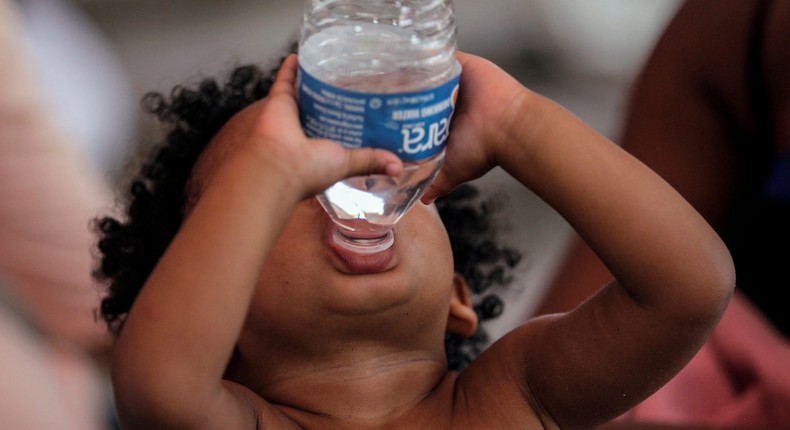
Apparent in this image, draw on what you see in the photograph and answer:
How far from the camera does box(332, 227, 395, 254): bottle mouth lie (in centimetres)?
93

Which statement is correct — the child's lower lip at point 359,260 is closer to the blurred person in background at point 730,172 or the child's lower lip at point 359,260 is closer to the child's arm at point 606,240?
the child's arm at point 606,240

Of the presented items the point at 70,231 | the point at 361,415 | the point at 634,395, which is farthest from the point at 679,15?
the point at 70,231

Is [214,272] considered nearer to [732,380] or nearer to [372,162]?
[372,162]

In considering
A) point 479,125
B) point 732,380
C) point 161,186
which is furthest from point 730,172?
point 161,186

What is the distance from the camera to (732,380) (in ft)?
4.36

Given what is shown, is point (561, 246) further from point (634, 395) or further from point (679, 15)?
point (634, 395)

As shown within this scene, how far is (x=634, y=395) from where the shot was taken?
97 cm

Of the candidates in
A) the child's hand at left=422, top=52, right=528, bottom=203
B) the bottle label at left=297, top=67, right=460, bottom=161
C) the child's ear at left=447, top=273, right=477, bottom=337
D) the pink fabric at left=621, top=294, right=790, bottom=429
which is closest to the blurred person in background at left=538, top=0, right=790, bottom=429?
the pink fabric at left=621, top=294, right=790, bottom=429

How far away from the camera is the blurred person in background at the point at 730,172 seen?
131cm

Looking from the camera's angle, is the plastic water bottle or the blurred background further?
the blurred background

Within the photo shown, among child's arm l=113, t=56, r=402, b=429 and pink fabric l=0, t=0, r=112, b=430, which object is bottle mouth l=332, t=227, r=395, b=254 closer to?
child's arm l=113, t=56, r=402, b=429

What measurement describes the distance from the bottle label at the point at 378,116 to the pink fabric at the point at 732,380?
2.22ft

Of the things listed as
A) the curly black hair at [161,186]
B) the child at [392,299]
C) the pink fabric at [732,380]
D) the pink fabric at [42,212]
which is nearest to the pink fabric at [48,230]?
the pink fabric at [42,212]

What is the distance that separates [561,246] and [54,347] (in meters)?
1.16
